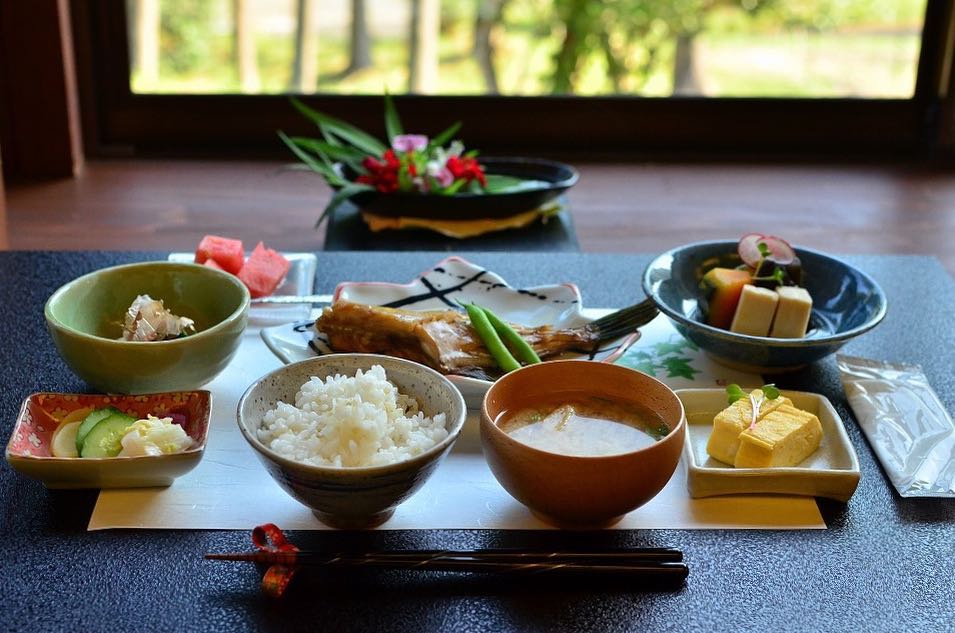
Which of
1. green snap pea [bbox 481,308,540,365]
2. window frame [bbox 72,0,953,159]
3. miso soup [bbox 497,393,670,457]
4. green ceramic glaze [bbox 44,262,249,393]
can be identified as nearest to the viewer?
miso soup [bbox 497,393,670,457]

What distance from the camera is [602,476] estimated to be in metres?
0.83

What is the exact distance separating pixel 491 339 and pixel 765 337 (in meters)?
0.30

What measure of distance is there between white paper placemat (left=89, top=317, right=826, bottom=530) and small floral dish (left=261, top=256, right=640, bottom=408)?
231 millimetres

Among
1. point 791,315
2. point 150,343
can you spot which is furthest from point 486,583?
point 791,315

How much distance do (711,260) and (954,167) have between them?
1517 millimetres

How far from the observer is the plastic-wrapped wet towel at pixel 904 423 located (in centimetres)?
97

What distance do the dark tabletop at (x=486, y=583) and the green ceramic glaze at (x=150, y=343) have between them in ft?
0.43

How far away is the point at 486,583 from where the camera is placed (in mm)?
829

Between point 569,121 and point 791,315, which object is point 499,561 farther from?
point 569,121

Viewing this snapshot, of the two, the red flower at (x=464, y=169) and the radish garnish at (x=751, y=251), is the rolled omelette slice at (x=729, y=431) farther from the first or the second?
the red flower at (x=464, y=169)

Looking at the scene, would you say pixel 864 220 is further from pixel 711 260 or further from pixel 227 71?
pixel 227 71

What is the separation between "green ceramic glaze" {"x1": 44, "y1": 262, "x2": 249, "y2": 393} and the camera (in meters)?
1.01

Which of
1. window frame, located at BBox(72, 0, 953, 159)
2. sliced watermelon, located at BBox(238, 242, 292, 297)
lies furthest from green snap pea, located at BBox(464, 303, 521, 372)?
window frame, located at BBox(72, 0, 953, 159)

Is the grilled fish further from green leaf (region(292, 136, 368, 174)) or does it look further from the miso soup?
green leaf (region(292, 136, 368, 174))
